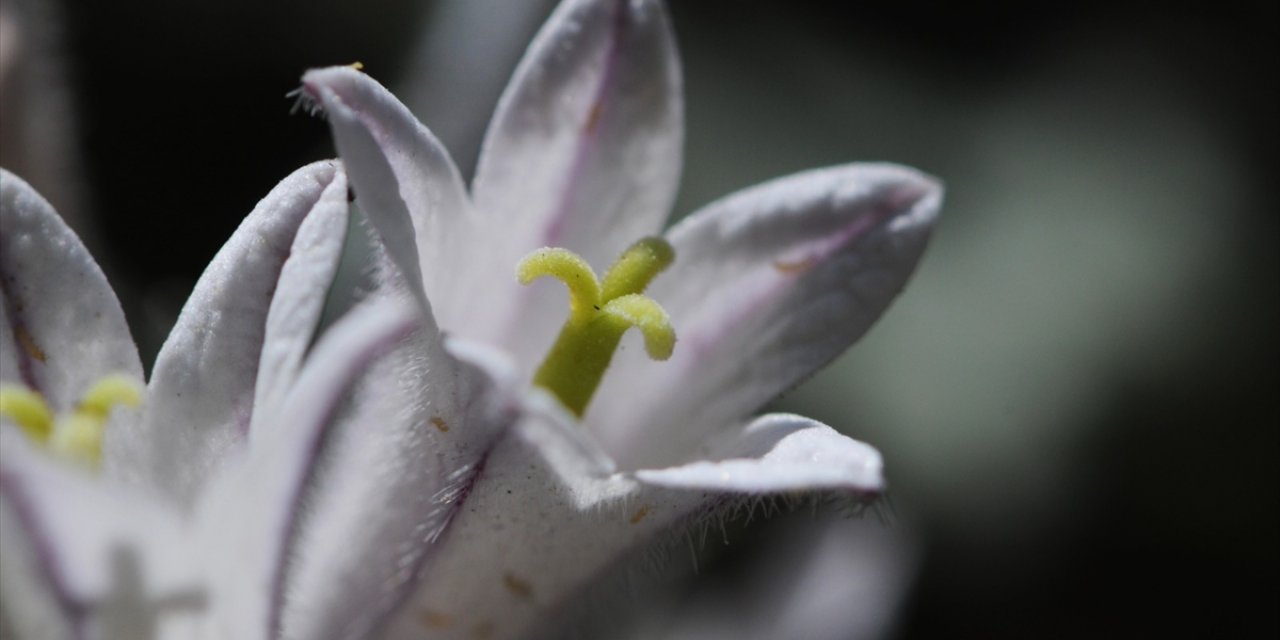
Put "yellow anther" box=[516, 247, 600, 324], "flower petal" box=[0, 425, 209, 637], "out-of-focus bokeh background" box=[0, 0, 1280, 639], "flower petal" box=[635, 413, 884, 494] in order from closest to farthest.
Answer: "flower petal" box=[0, 425, 209, 637]
"flower petal" box=[635, 413, 884, 494]
"yellow anther" box=[516, 247, 600, 324]
"out-of-focus bokeh background" box=[0, 0, 1280, 639]

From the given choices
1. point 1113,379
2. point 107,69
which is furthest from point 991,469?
point 107,69

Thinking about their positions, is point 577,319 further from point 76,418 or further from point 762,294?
point 76,418

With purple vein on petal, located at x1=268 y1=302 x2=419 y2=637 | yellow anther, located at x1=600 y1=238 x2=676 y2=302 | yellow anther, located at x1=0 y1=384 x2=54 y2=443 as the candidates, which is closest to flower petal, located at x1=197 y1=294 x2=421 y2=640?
purple vein on petal, located at x1=268 y1=302 x2=419 y2=637

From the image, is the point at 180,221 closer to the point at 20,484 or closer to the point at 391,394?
the point at 391,394

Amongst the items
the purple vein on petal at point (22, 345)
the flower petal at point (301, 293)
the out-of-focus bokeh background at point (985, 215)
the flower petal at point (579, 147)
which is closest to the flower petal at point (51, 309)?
the purple vein on petal at point (22, 345)

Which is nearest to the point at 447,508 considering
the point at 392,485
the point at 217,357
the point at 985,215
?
the point at 392,485

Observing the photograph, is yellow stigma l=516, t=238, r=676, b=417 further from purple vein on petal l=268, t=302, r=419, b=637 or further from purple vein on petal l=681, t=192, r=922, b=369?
purple vein on petal l=268, t=302, r=419, b=637
